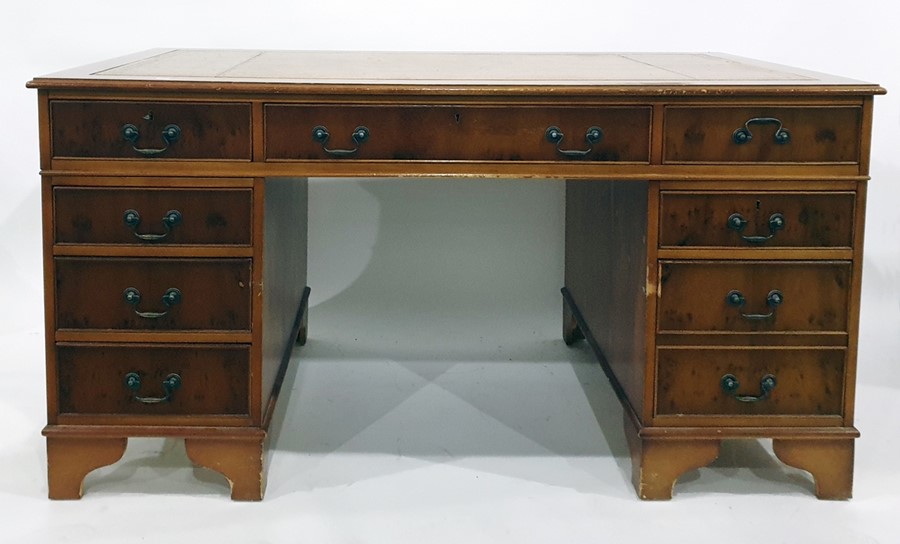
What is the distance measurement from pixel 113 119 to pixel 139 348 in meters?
0.47

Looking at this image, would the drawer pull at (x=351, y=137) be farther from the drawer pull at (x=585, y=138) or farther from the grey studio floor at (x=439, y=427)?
the grey studio floor at (x=439, y=427)

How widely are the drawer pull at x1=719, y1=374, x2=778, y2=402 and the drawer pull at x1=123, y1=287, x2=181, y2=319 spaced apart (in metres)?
1.13

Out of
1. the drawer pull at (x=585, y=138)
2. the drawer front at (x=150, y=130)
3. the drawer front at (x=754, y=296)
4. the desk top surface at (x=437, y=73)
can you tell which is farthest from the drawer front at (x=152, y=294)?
the drawer front at (x=754, y=296)

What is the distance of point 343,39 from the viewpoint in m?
3.94

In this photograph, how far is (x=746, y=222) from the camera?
8.45 ft

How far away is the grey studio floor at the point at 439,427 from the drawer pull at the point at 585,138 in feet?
2.39

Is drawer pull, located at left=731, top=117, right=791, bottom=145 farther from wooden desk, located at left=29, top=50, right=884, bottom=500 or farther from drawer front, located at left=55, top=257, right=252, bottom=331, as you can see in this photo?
drawer front, located at left=55, top=257, right=252, bottom=331

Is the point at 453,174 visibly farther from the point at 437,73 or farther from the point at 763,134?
the point at 763,134

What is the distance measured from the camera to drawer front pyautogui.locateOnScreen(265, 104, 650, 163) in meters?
2.53

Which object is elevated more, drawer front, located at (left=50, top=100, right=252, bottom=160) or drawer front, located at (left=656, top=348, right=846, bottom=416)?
drawer front, located at (left=50, top=100, right=252, bottom=160)

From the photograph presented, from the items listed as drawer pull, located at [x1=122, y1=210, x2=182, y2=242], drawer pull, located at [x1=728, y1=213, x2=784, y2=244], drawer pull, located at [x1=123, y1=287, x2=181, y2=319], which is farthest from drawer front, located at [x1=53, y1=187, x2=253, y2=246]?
drawer pull, located at [x1=728, y1=213, x2=784, y2=244]

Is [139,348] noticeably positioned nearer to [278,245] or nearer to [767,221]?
[278,245]

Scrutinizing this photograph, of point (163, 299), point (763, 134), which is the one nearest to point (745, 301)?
point (763, 134)

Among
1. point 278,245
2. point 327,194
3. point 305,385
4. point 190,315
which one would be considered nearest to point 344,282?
point 327,194
